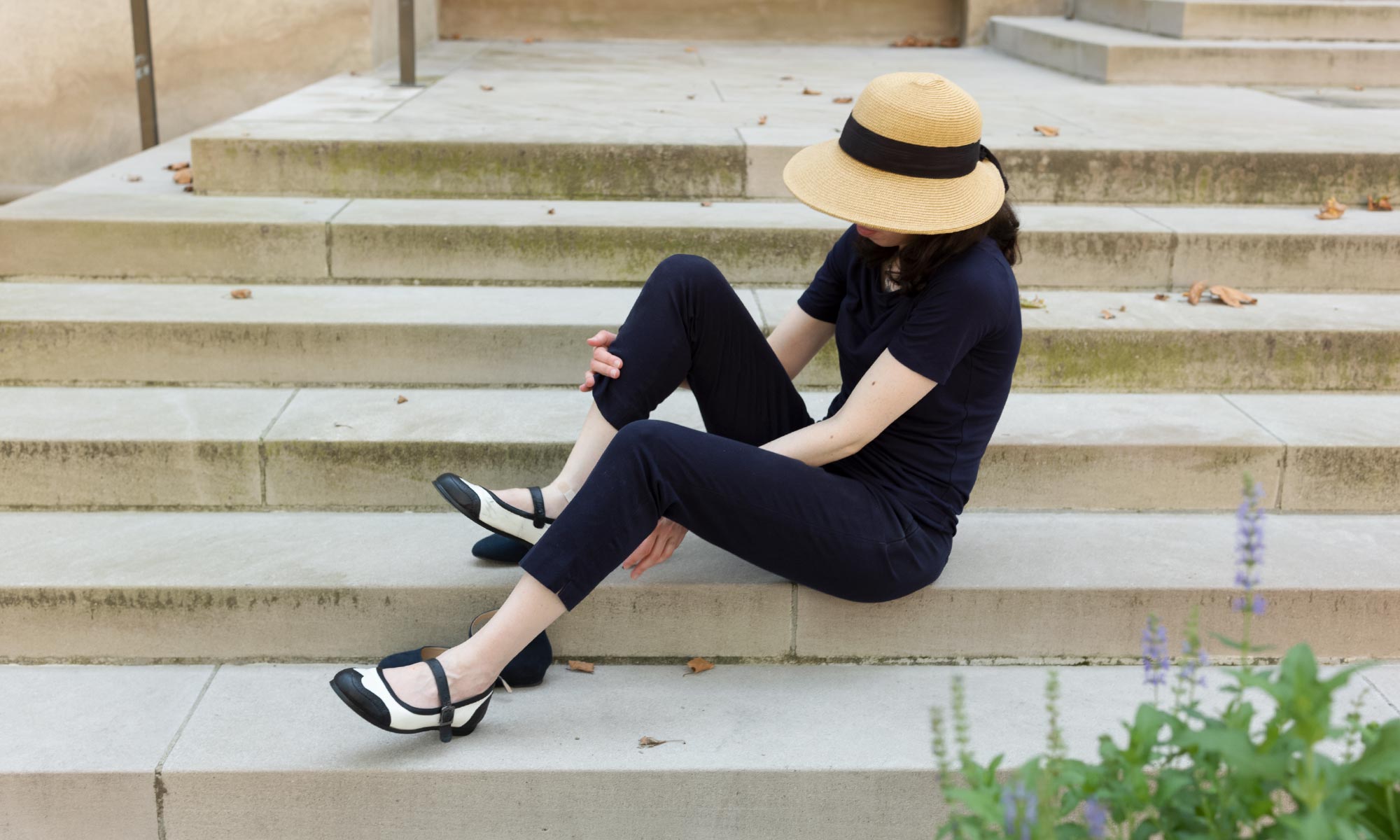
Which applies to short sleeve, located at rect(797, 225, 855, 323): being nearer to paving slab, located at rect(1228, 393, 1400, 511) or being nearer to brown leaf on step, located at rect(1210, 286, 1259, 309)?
paving slab, located at rect(1228, 393, 1400, 511)

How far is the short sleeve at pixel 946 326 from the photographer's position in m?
2.41

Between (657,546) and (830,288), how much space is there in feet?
2.37

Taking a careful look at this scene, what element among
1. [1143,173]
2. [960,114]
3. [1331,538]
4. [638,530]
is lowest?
[1331,538]

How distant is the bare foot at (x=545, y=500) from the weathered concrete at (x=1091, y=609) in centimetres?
58

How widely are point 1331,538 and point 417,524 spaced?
229 cm

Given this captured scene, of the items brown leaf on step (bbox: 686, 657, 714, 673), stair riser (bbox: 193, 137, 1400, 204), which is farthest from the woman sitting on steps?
stair riser (bbox: 193, 137, 1400, 204)

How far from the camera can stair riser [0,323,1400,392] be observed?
139 inches

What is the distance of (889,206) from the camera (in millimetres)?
2357

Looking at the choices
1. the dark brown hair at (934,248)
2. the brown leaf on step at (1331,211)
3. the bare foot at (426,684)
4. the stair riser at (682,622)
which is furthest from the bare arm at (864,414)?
the brown leaf on step at (1331,211)

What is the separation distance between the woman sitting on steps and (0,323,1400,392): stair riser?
0.89 meters

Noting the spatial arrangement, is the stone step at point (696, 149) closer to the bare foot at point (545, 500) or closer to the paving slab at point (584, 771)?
the bare foot at point (545, 500)

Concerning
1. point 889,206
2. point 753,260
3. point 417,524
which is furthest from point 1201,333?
point 417,524

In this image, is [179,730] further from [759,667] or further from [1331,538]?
[1331,538]

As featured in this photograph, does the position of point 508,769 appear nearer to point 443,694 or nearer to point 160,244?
point 443,694
